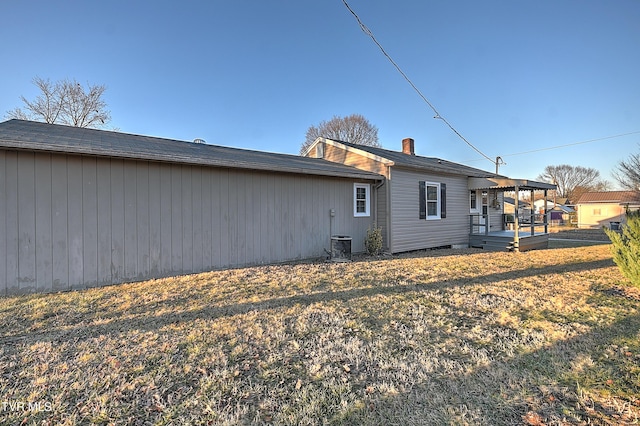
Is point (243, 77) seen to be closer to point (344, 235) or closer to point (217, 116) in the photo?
point (217, 116)

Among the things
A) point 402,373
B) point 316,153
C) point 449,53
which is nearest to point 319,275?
point 402,373

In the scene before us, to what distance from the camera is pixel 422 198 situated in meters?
10.7

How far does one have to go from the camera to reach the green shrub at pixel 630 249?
5295mm

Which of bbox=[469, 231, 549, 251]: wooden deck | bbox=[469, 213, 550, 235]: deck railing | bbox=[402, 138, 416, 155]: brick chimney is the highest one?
bbox=[402, 138, 416, 155]: brick chimney

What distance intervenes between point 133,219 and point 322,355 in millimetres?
5002

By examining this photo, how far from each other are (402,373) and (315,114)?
27.1 m

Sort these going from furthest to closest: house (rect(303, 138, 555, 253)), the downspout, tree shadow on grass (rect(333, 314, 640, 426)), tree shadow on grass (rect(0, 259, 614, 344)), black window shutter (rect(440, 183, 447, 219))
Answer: black window shutter (rect(440, 183, 447, 219)), house (rect(303, 138, 555, 253)), the downspout, tree shadow on grass (rect(0, 259, 614, 344)), tree shadow on grass (rect(333, 314, 640, 426))

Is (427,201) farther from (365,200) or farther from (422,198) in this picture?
(365,200)

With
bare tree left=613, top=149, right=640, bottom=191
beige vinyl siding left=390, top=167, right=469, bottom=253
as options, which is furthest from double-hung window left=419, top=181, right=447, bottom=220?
bare tree left=613, top=149, right=640, bottom=191

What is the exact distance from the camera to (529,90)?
14.3m

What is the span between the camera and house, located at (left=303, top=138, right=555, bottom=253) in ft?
A: 32.5

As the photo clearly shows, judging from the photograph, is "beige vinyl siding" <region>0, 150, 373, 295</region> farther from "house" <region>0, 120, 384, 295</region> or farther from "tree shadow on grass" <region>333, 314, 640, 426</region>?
"tree shadow on grass" <region>333, 314, 640, 426</region>

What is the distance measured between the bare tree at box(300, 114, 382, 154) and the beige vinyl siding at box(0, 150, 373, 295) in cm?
2170

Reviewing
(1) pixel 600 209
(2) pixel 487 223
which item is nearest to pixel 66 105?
(2) pixel 487 223
